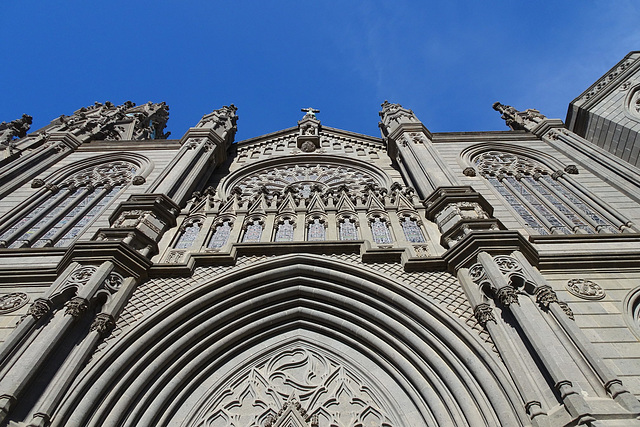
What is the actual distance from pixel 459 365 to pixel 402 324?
4.19ft

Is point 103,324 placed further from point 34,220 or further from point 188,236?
point 34,220

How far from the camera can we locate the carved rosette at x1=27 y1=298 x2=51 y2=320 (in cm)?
665

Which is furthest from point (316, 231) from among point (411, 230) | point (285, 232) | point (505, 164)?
point (505, 164)

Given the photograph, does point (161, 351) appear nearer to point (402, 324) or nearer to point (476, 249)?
point (402, 324)

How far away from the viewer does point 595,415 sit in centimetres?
491

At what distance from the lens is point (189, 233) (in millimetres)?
10711

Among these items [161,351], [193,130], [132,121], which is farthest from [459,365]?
[132,121]

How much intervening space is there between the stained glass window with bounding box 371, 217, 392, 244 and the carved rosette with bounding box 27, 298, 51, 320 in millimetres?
6095

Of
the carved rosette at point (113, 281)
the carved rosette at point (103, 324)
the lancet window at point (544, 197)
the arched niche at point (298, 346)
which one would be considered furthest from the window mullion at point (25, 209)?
the lancet window at point (544, 197)

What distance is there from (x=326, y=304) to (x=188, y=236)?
12.6 feet

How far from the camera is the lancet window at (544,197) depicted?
10945 mm

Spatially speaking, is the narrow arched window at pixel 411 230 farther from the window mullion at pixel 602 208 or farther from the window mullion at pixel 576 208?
the window mullion at pixel 602 208

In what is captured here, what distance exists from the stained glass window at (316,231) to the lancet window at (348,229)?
397 millimetres

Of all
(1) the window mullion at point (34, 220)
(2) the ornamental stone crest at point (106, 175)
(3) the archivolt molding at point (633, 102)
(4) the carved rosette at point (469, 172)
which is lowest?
(1) the window mullion at point (34, 220)
